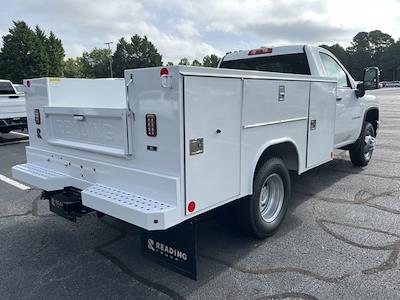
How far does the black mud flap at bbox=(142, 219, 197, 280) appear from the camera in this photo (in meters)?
2.73

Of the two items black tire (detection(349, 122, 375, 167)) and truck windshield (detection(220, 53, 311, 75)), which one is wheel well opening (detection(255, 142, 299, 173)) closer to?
truck windshield (detection(220, 53, 311, 75))

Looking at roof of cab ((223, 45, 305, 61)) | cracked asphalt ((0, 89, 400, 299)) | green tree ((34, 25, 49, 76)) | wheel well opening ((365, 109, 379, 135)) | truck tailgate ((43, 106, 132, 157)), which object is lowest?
cracked asphalt ((0, 89, 400, 299))

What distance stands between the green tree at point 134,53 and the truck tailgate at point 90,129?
72.1 meters

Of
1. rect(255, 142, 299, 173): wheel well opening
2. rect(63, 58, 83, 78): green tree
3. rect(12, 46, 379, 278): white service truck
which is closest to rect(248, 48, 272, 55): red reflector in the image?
rect(12, 46, 379, 278): white service truck

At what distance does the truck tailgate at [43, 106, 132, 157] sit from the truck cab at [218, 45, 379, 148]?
2933mm

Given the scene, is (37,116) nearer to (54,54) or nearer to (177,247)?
(177,247)

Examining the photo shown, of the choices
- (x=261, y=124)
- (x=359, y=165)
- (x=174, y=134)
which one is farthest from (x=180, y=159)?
(x=359, y=165)

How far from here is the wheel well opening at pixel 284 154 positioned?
3.66 m

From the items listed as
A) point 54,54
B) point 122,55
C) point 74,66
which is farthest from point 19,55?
point 74,66

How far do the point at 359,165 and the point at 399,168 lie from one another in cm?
73

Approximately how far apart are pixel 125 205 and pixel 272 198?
195 cm

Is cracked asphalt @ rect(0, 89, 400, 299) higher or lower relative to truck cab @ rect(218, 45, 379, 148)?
lower

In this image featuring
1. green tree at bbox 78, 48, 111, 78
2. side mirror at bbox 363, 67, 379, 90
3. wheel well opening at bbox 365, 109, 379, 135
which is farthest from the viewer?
green tree at bbox 78, 48, 111, 78

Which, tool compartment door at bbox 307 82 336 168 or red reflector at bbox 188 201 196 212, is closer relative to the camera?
red reflector at bbox 188 201 196 212
